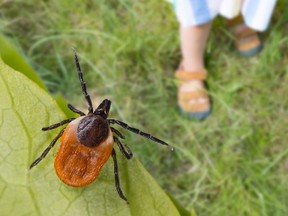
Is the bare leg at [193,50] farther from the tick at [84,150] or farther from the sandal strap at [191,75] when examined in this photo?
the tick at [84,150]

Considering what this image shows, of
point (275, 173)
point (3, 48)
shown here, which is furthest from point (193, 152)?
point (3, 48)

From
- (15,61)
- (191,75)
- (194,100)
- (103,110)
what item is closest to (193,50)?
(191,75)

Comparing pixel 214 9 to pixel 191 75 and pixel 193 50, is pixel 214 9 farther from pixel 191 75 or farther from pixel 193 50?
pixel 191 75

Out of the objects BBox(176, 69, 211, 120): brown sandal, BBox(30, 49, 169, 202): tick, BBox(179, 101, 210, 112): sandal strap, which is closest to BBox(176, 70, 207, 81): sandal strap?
BBox(176, 69, 211, 120): brown sandal

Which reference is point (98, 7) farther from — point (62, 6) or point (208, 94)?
point (208, 94)

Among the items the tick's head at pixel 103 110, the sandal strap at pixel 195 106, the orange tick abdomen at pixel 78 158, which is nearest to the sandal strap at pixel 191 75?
the sandal strap at pixel 195 106

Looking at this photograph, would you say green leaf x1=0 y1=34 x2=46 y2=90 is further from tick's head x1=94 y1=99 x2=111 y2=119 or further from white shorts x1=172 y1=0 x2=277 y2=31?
white shorts x1=172 y1=0 x2=277 y2=31
